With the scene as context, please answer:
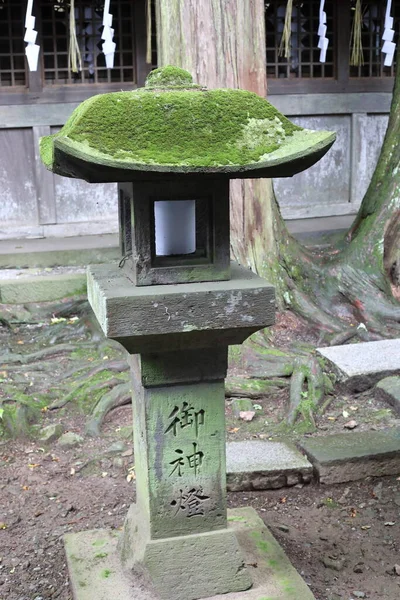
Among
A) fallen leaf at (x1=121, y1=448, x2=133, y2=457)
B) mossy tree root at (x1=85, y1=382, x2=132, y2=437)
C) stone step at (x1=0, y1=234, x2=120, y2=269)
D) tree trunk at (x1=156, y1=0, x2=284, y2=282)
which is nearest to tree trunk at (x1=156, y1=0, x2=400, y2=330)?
tree trunk at (x1=156, y1=0, x2=284, y2=282)

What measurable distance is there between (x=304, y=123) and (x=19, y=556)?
7.89 metres

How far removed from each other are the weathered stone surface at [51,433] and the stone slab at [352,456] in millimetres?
1883

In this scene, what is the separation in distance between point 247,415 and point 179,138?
342 centimetres

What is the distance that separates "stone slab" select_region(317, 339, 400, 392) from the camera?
627 centimetres

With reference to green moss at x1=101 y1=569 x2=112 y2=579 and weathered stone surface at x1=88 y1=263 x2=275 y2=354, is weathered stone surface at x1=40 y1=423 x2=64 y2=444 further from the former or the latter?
weathered stone surface at x1=88 y1=263 x2=275 y2=354

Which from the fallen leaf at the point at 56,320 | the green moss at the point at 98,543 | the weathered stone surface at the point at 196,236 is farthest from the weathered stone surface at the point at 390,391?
the fallen leaf at the point at 56,320

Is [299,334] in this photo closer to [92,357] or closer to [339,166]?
[92,357]

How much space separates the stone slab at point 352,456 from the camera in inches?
197

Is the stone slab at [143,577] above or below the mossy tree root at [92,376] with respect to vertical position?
above

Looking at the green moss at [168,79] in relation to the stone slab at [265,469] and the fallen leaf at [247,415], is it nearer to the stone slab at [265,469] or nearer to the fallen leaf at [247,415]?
the stone slab at [265,469]

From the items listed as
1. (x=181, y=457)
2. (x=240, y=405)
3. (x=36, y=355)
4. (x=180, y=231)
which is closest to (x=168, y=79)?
(x=180, y=231)

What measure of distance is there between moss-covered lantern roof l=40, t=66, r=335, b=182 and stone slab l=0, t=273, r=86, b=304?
5182mm

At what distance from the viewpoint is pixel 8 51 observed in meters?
9.66

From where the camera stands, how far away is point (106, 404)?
598 centimetres
